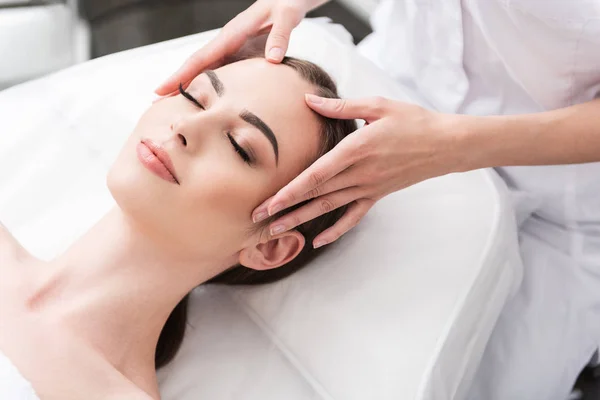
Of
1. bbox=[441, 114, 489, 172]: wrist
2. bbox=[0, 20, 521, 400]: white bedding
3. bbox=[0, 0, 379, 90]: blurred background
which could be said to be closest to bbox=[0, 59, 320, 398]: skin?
bbox=[0, 20, 521, 400]: white bedding

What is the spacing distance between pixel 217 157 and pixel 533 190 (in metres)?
0.67

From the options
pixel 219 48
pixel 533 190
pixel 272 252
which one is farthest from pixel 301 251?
pixel 533 190

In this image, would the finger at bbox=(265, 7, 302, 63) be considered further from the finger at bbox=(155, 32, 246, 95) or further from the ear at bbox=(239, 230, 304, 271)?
the ear at bbox=(239, 230, 304, 271)

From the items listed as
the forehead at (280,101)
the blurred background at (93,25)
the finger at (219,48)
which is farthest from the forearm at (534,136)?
the blurred background at (93,25)

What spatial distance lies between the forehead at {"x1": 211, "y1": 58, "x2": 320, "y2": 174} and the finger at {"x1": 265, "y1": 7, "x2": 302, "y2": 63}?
3cm

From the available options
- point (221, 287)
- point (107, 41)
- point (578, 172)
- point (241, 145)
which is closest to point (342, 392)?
point (221, 287)

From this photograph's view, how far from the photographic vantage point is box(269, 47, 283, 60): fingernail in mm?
987

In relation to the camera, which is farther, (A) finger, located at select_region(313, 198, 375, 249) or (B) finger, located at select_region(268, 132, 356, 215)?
(A) finger, located at select_region(313, 198, 375, 249)

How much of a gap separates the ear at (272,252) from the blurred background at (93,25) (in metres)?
0.79

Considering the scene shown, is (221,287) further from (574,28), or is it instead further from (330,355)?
(574,28)

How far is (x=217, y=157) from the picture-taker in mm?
889

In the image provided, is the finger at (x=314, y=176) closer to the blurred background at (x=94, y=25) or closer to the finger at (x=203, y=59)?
the finger at (x=203, y=59)

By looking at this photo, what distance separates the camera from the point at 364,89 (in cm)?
128

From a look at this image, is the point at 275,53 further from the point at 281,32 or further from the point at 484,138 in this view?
the point at 484,138
